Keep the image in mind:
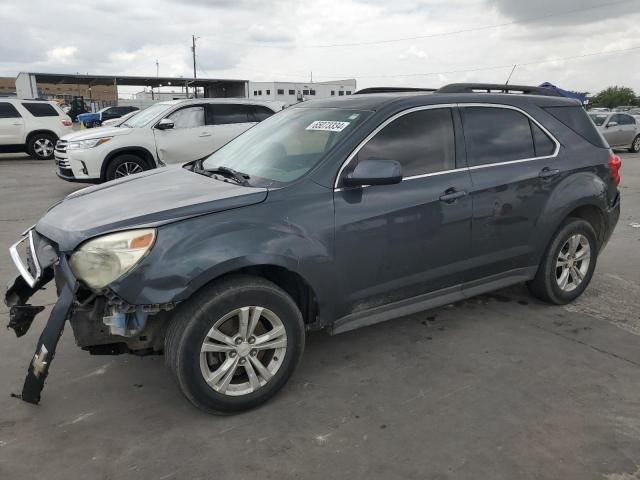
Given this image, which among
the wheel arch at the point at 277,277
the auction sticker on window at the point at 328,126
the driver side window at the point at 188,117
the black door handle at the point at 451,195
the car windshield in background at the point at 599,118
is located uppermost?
the car windshield in background at the point at 599,118

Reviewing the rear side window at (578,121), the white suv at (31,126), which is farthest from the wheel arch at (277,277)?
the white suv at (31,126)

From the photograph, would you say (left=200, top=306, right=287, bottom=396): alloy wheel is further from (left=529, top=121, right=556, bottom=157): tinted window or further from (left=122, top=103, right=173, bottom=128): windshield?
(left=122, top=103, right=173, bottom=128): windshield

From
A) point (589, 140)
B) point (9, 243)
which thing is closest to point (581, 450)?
point (589, 140)

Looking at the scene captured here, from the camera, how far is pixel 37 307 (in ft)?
9.62

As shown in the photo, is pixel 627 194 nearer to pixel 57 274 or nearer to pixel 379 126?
pixel 379 126

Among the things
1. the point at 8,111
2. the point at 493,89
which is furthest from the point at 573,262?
the point at 8,111

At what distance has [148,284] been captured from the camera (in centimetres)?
258

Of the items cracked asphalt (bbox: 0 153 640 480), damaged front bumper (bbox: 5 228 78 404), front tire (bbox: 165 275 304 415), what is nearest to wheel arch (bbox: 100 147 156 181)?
cracked asphalt (bbox: 0 153 640 480)

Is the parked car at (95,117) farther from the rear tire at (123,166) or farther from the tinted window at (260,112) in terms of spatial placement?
the rear tire at (123,166)

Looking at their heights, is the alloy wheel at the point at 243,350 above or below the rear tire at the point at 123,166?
below

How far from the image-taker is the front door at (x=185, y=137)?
31.4 ft

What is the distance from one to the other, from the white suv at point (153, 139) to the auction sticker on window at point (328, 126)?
5.71 metres

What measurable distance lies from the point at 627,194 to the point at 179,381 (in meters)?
10.3

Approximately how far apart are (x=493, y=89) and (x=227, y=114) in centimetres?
710
